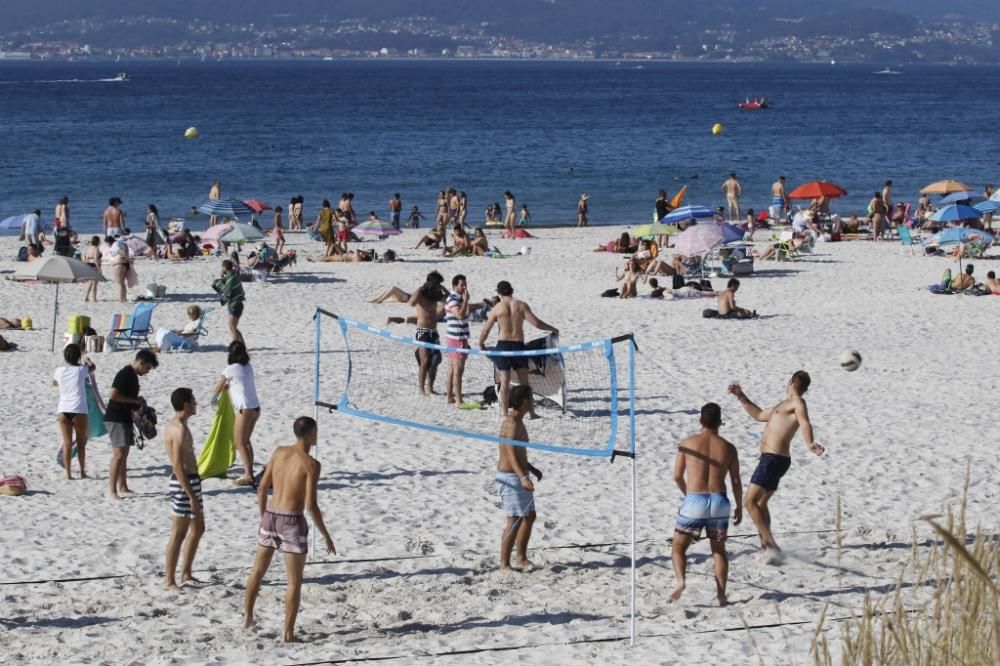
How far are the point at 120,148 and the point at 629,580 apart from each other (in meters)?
60.4

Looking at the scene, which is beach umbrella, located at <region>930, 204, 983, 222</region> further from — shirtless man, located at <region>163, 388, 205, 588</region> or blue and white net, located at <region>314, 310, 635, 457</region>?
shirtless man, located at <region>163, 388, 205, 588</region>

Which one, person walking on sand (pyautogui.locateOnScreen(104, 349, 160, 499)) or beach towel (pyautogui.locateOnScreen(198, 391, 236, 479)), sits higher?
person walking on sand (pyautogui.locateOnScreen(104, 349, 160, 499))

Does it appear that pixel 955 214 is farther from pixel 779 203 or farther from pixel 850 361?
pixel 850 361

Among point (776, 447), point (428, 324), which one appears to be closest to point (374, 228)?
point (428, 324)

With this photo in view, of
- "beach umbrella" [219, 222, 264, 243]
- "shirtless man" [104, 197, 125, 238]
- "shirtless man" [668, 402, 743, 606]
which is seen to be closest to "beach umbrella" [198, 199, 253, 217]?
"shirtless man" [104, 197, 125, 238]

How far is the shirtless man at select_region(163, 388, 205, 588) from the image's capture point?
867 centimetres

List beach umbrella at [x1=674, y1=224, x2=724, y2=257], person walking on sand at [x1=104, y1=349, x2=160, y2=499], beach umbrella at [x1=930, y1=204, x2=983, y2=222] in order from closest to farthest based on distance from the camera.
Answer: person walking on sand at [x1=104, y1=349, x2=160, y2=499] < beach umbrella at [x1=674, y1=224, x2=724, y2=257] < beach umbrella at [x1=930, y1=204, x2=983, y2=222]

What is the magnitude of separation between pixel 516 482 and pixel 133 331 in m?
9.74

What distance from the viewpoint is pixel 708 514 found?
834 cm

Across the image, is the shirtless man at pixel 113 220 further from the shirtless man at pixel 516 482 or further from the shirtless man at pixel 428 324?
the shirtless man at pixel 516 482

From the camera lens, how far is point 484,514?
10.7m

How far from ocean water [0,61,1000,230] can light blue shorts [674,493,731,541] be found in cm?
3143

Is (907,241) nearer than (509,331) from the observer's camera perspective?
No

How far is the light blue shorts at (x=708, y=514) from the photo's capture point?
27.4 ft
